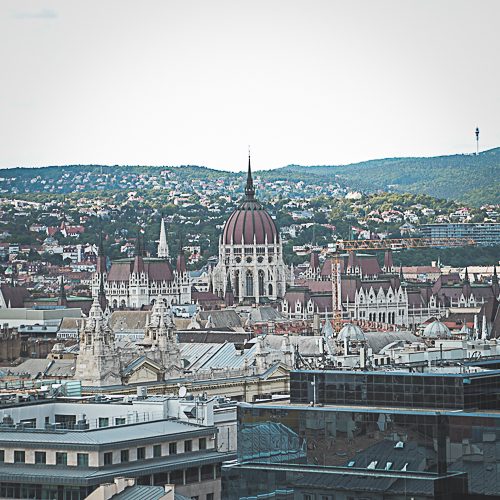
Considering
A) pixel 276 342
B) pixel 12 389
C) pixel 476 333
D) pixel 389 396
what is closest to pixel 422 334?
pixel 476 333

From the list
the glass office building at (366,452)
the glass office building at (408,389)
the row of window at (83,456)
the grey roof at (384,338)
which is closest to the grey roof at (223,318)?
the grey roof at (384,338)

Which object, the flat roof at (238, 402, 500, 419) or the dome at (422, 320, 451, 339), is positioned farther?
the dome at (422, 320, 451, 339)

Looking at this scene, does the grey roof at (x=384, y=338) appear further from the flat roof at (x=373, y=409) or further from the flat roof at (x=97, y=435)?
the flat roof at (x=373, y=409)

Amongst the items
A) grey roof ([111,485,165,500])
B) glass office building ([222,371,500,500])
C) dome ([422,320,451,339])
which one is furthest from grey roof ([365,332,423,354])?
grey roof ([111,485,165,500])

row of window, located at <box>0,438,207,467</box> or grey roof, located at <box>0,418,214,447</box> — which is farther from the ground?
grey roof, located at <box>0,418,214,447</box>

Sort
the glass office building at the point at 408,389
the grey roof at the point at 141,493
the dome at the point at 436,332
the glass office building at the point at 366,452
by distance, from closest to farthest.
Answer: the glass office building at the point at 366,452 < the grey roof at the point at 141,493 < the glass office building at the point at 408,389 < the dome at the point at 436,332

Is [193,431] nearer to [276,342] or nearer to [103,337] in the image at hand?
[103,337]

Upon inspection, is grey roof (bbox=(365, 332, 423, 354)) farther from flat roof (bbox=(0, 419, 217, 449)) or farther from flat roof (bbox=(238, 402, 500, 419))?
flat roof (bbox=(238, 402, 500, 419))

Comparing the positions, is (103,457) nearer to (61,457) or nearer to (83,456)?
(83,456)

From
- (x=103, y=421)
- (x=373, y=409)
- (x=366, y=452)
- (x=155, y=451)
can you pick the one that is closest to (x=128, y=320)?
(x=103, y=421)
